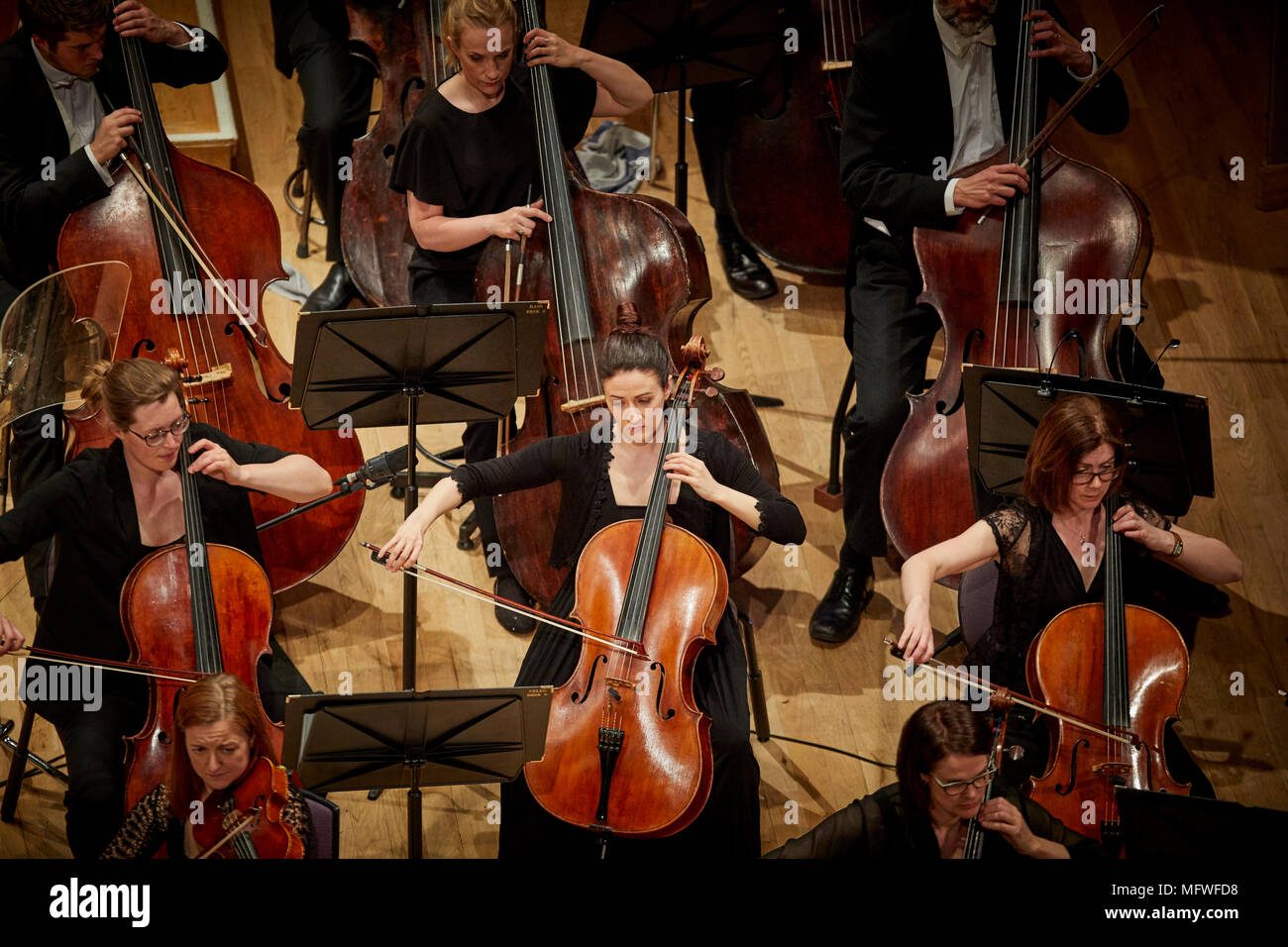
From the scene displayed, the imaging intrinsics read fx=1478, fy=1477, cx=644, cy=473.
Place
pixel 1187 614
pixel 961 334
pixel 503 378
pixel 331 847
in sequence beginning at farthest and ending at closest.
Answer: pixel 1187 614 < pixel 961 334 < pixel 503 378 < pixel 331 847

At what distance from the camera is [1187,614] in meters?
3.86

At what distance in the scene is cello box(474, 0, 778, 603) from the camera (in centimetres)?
361

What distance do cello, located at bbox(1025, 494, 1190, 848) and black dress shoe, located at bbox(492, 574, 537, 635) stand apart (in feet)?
4.62

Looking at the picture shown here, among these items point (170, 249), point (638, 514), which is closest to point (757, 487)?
point (638, 514)

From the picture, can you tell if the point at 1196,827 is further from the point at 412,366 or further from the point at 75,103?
the point at 75,103

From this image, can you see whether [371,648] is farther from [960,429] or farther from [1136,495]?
[1136,495]

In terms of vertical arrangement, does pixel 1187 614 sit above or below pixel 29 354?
below

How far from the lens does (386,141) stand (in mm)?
4184

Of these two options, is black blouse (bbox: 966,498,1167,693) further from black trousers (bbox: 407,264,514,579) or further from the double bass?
the double bass

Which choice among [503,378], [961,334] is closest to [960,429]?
[961,334]

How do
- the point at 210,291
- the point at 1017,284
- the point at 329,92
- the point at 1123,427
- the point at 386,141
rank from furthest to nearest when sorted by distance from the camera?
1. the point at 329,92
2. the point at 386,141
3. the point at 210,291
4. the point at 1017,284
5. the point at 1123,427

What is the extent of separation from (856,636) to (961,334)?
2.95ft

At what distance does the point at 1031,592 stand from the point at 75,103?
8.61 ft

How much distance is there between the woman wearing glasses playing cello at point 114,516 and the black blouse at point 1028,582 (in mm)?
1612
